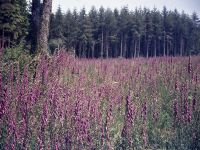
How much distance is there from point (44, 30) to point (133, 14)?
73.3 meters

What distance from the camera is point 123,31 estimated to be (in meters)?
79.8

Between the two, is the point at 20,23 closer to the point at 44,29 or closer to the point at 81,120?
the point at 44,29

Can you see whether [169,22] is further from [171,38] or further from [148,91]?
[148,91]

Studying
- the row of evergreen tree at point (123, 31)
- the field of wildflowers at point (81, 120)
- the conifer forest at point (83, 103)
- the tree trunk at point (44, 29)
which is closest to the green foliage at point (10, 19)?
the conifer forest at point (83, 103)

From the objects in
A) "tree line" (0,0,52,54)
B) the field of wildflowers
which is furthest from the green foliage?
the field of wildflowers

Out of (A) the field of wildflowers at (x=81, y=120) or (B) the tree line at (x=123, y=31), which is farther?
(B) the tree line at (x=123, y=31)

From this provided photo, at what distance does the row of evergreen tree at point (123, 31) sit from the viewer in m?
72.1

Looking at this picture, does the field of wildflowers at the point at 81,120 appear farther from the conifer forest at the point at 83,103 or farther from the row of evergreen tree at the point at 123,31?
the row of evergreen tree at the point at 123,31

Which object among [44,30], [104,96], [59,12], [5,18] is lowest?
[104,96]

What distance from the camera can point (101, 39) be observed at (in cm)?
7825

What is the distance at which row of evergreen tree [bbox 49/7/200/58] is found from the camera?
237ft

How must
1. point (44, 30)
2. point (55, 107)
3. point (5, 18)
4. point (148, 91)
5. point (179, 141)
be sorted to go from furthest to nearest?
1. point (5, 18)
2. point (44, 30)
3. point (148, 91)
4. point (179, 141)
5. point (55, 107)

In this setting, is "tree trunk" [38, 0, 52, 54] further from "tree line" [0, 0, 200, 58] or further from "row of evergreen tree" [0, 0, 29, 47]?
"tree line" [0, 0, 200, 58]

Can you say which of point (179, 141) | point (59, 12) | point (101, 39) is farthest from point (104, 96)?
point (101, 39)
